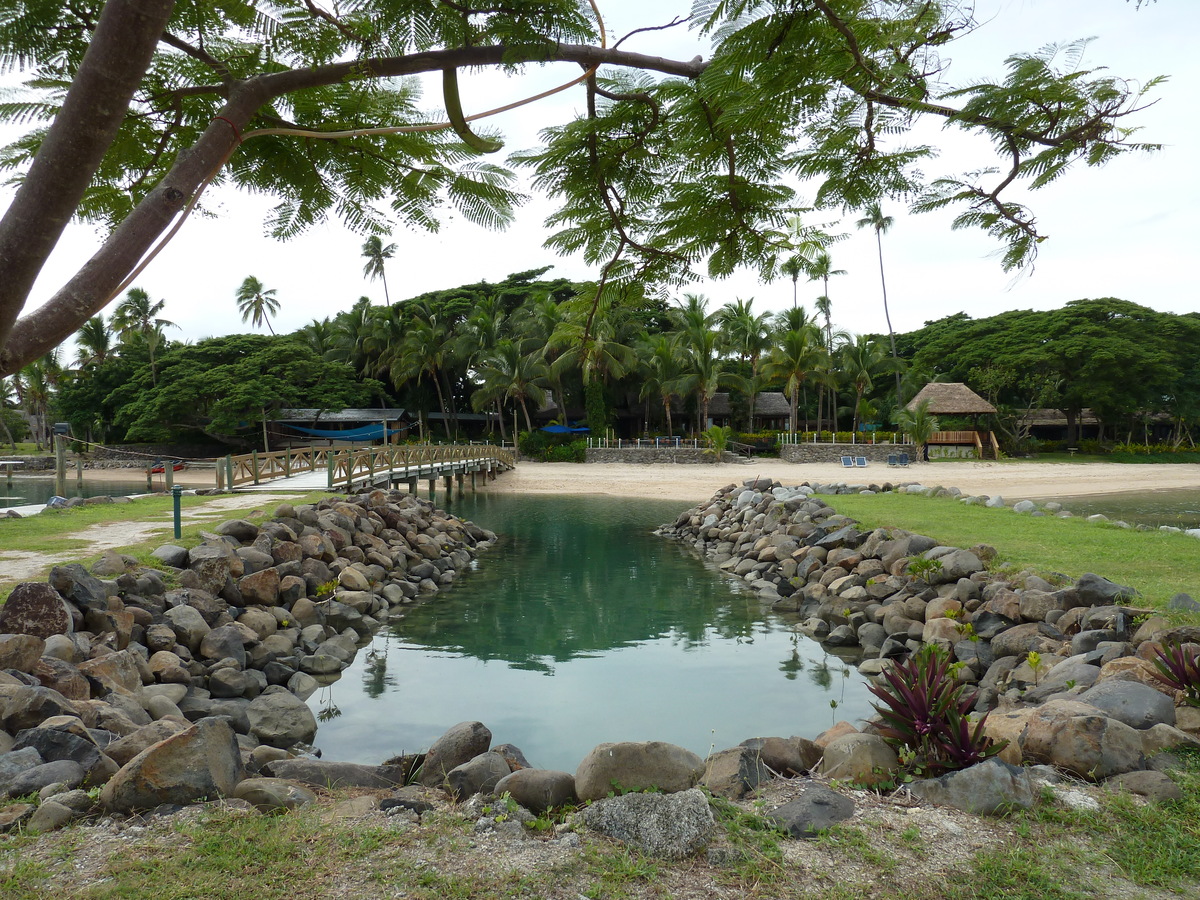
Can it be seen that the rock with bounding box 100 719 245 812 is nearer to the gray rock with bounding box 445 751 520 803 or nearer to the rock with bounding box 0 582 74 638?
the gray rock with bounding box 445 751 520 803

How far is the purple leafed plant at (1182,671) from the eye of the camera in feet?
14.9

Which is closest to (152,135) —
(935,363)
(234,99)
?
(234,99)

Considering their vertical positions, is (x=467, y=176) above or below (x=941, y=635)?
above

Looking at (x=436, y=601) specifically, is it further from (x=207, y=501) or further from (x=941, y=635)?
(x=941, y=635)

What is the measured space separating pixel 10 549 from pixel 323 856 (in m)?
9.13

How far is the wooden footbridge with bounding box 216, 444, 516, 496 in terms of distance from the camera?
60.7ft

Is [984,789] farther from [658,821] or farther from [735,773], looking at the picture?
[658,821]

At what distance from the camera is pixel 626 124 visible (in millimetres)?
2438

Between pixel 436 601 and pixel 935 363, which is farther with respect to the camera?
pixel 935 363

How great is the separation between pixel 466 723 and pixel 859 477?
3108 centimetres

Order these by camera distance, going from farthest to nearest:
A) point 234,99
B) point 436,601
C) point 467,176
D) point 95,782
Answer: point 436,601 < point 95,782 < point 467,176 < point 234,99

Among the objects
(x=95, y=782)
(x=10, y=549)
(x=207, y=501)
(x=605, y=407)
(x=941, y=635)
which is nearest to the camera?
(x=95, y=782)

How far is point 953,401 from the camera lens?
1708 inches

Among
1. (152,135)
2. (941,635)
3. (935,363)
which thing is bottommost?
(941,635)
